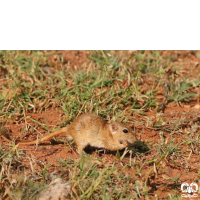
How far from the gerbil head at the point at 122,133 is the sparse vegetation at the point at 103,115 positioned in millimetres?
132

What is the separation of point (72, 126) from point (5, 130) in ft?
2.88

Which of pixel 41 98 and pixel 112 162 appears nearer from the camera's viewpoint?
pixel 112 162

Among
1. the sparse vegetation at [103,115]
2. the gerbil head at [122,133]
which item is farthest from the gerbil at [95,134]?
the sparse vegetation at [103,115]

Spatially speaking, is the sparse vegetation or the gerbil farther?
the gerbil

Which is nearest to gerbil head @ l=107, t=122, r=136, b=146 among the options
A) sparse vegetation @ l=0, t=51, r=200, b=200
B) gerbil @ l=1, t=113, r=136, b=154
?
gerbil @ l=1, t=113, r=136, b=154

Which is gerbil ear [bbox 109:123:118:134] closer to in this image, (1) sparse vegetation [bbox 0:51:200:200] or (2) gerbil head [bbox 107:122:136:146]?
(2) gerbil head [bbox 107:122:136:146]

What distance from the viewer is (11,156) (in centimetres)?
412

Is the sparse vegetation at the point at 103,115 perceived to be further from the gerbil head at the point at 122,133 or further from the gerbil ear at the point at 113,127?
the gerbil ear at the point at 113,127

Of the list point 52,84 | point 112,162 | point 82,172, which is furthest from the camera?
point 52,84

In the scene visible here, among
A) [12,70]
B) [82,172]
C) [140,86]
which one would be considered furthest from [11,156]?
[140,86]

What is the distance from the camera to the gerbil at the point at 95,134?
14.8 feet

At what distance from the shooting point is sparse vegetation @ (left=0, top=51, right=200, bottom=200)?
12.8ft

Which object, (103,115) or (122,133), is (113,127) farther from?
(103,115)

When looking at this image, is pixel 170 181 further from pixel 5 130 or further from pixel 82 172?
pixel 5 130
